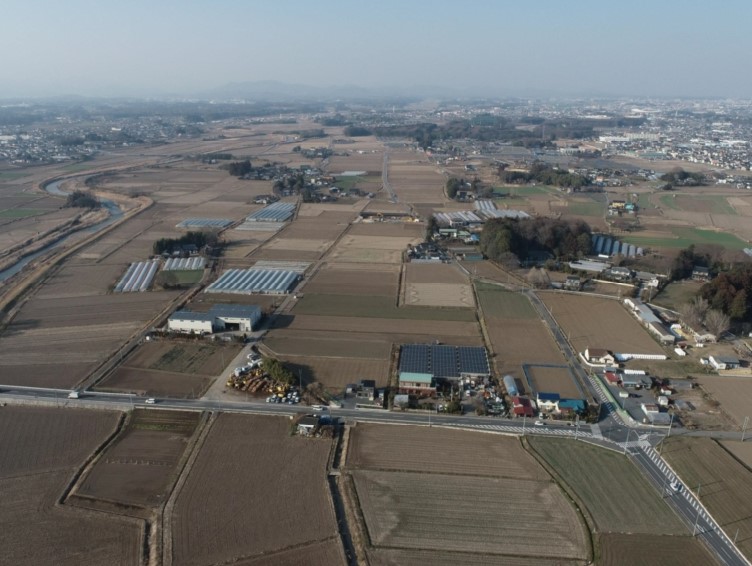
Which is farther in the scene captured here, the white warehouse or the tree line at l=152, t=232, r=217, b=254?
the tree line at l=152, t=232, r=217, b=254

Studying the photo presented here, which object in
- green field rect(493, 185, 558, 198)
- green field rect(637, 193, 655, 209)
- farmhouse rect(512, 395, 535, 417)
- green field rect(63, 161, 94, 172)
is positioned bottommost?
green field rect(63, 161, 94, 172)

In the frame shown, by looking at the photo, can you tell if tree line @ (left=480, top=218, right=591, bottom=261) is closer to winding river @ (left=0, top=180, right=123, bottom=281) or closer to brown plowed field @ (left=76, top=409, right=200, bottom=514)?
brown plowed field @ (left=76, top=409, right=200, bottom=514)

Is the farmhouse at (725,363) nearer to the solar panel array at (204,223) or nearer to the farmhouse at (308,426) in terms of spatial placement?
the farmhouse at (308,426)

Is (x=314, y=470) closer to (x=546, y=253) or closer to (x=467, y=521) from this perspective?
(x=467, y=521)

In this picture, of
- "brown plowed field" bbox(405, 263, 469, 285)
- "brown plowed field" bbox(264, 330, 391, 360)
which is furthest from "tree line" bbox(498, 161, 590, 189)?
"brown plowed field" bbox(264, 330, 391, 360)

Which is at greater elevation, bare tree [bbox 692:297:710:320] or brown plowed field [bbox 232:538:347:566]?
brown plowed field [bbox 232:538:347:566]

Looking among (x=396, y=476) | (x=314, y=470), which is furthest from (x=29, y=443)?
(x=396, y=476)
